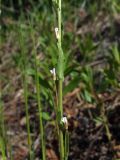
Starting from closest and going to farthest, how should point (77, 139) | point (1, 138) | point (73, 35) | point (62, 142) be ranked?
point (62, 142)
point (1, 138)
point (77, 139)
point (73, 35)

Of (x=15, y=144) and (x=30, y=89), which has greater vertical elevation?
(x=30, y=89)

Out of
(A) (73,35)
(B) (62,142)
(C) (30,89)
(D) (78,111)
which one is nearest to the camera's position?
(B) (62,142)

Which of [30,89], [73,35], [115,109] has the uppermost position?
[73,35]

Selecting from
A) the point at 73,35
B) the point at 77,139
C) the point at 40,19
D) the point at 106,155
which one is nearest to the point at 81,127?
the point at 77,139

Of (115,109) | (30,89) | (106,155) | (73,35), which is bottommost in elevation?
(106,155)

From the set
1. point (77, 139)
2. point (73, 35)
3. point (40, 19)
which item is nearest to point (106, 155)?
point (77, 139)

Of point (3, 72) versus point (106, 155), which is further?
point (3, 72)

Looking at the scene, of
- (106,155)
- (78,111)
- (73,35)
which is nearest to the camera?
(106,155)

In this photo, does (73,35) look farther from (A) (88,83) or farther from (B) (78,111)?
(A) (88,83)

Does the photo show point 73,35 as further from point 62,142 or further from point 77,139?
point 62,142
